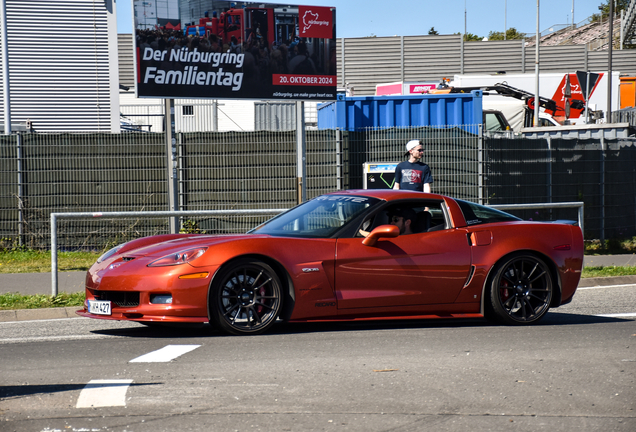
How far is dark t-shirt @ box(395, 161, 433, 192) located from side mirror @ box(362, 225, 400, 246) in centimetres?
375

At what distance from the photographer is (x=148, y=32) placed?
42.4 ft

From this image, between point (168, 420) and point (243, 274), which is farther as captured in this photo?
point (243, 274)

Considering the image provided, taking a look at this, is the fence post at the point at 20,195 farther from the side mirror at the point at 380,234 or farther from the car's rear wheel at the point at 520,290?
the car's rear wheel at the point at 520,290

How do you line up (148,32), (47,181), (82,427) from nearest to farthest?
(82,427), (148,32), (47,181)

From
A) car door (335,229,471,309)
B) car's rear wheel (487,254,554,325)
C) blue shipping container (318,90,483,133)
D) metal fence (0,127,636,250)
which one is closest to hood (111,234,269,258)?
car door (335,229,471,309)

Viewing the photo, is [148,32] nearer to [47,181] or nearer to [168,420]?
[47,181]

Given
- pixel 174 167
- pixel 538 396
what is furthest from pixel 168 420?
pixel 174 167

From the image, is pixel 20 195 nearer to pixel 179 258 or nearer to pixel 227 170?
pixel 227 170

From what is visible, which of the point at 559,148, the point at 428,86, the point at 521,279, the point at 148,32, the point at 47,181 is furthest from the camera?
the point at 428,86

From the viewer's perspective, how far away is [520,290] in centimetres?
734

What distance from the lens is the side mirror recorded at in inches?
264

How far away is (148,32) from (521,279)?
26.7 feet

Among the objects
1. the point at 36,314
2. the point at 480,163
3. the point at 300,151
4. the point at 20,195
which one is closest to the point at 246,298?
the point at 36,314

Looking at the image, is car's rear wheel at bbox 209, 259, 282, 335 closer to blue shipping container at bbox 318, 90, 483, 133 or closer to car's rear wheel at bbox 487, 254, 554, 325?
car's rear wheel at bbox 487, 254, 554, 325
